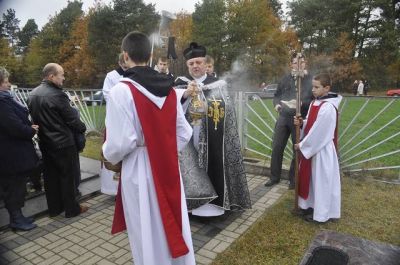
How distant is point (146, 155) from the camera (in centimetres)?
257

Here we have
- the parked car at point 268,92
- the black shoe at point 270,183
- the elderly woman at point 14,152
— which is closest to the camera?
the elderly woman at point 14,152

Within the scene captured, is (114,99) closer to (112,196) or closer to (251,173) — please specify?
(112,196)

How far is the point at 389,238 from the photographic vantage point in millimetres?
3779

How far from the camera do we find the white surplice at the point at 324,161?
402cm

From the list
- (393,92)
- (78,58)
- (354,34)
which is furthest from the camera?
(78,58)

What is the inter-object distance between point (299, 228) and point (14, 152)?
11.1ft

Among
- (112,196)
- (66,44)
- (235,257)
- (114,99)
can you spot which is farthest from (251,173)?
(66,44)

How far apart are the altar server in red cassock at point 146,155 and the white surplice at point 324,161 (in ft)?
6.67

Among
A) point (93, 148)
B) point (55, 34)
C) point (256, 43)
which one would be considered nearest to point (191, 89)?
point (93, 148)

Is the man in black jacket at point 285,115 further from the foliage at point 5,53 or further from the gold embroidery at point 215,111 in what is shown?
the foliage at point 5,53

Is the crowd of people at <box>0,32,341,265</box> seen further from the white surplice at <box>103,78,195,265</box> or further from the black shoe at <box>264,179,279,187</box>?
the black shoe at <box>264,179,279,187</box>

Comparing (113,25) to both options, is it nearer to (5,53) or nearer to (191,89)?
(5,53)

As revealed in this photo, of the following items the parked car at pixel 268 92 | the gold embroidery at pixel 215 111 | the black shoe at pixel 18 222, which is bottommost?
the black shoe at pixel 18 222

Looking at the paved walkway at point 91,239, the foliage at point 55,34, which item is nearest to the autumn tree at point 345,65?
the paved walkway at point 91,239
